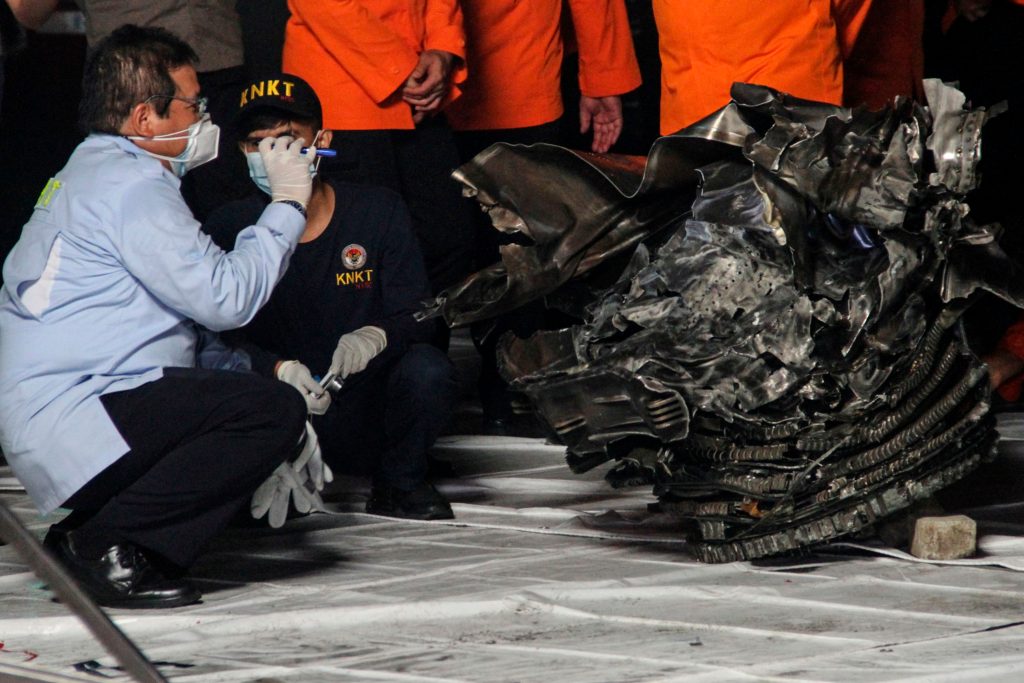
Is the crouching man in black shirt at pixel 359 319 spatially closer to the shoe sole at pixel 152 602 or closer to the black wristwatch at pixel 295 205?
the black wristwatch at pixel 295 205

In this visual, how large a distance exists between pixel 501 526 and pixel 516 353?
33cm

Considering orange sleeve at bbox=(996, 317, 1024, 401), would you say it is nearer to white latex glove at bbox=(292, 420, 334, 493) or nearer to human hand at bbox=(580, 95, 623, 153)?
human hand at bbox=(580, 95, 623, 153)

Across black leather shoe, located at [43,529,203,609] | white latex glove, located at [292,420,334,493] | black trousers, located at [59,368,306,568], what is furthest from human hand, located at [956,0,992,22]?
black leather shoe, located at [43,529,203,609]

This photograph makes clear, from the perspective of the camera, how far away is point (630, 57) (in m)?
3.71

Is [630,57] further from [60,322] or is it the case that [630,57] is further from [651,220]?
[60,322]

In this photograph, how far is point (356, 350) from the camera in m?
2.80

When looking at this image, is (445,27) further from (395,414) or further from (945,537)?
(945,537)

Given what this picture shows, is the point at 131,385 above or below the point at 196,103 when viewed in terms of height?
below

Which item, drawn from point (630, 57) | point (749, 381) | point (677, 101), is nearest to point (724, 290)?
point (749, 381)

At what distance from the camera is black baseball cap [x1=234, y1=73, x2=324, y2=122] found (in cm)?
280

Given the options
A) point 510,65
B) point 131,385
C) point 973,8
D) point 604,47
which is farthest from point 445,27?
point 973,8

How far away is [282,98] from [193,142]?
0.37 metres

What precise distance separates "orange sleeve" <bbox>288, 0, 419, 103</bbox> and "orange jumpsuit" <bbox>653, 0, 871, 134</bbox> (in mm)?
739

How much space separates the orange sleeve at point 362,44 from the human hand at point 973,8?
1508 millimetres
